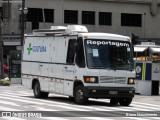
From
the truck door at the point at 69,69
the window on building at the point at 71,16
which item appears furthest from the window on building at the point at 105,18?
the truck door at the point at 69,69

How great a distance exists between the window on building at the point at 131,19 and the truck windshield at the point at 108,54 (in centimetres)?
4184

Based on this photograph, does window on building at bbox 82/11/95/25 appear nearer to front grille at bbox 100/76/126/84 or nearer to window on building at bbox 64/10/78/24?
window on building at bbox 64/10/78/24

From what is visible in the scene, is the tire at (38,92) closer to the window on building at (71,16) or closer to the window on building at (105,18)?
the window on building at (71,16)

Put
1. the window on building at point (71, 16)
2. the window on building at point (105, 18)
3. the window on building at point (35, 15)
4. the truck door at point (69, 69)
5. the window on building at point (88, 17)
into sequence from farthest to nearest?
the window on building at point (105, 18)
the window on building at point (88, 17)
the window on building at point (71, 16)
the window on building at point (35, 15)
the truck door at point (69, 69)

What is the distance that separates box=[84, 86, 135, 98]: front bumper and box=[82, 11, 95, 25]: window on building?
Answer: 3987cm

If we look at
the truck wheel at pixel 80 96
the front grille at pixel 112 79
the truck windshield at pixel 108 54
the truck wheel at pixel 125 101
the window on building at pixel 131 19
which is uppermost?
the window on building at pixel 131 19

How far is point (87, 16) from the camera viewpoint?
6062 centimetres

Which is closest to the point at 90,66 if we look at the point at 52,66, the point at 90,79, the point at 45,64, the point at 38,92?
the point at 90,79

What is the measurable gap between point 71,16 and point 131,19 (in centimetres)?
823

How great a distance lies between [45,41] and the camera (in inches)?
933

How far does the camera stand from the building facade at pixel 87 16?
55312 mm

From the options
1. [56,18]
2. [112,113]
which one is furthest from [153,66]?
[56,18]

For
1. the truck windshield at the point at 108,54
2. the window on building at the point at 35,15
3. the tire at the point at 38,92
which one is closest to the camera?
the truck windshield at the point at 108,54

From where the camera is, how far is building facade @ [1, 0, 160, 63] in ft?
181
